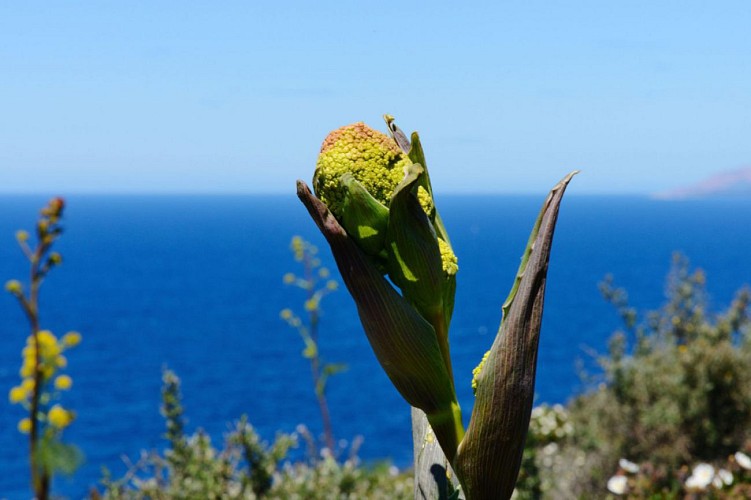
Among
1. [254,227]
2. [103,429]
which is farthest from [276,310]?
[254,227]

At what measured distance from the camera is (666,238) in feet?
336

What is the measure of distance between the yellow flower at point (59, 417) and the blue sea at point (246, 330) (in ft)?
8.10

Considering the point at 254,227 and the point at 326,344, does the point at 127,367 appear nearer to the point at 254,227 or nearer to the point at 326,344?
the point at 326,344

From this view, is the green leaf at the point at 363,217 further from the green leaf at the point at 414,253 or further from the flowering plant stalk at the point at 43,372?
the flowering plant stalk at the point at 43,372

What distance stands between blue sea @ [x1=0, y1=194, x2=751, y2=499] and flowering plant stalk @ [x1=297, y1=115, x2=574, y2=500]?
3.92 meters

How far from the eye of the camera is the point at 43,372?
6.21 feet

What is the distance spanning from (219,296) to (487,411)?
222ft

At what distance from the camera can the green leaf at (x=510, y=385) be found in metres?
1.43

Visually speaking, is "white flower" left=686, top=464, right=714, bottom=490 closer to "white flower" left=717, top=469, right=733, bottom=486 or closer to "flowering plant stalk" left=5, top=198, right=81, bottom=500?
"white flower" left=717, top=469, right=733, bottom=486

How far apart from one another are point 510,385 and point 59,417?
1.69 meters

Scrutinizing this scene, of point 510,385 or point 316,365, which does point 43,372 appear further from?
point 316,365

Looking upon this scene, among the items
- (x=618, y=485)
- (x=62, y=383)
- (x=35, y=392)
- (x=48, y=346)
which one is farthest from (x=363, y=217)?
(x=618, y=485)

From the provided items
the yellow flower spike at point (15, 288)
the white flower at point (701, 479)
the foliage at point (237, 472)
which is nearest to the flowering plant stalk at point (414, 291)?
the yellow flower spike at point (15, 288)

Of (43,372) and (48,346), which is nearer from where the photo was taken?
(43,372)
